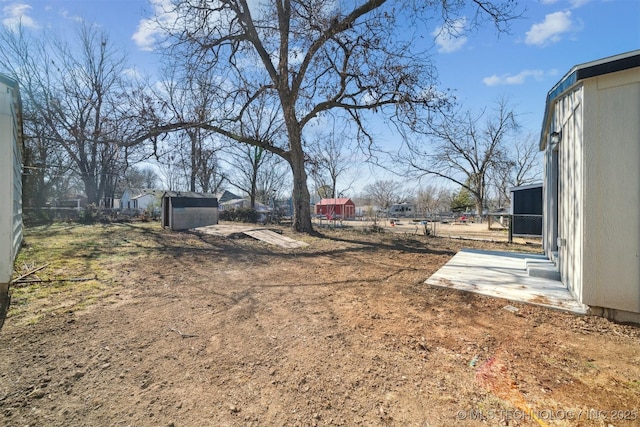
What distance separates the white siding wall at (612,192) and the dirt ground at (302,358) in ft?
1.41

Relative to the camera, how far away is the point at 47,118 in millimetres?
16359

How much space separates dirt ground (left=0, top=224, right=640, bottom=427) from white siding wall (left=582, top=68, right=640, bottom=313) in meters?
0.43

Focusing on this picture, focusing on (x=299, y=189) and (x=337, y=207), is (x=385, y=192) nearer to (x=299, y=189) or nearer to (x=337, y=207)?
(x=337, y=207)

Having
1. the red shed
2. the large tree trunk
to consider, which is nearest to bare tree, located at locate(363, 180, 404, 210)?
the red shed

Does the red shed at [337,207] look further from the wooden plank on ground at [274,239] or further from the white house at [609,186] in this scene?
the white house at [609,186]

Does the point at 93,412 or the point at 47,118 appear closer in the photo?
the point at 93,412

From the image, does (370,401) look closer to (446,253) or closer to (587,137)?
(587,137)

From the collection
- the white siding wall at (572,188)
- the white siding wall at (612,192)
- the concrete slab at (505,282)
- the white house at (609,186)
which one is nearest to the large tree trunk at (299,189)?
the concrete slab at (505,282)

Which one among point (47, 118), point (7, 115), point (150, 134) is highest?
point (47, 118)

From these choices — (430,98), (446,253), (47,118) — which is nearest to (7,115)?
(446,253)

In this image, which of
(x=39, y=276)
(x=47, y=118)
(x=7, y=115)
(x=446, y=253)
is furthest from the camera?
(x=47, y=118)

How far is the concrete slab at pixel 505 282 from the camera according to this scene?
363 cm

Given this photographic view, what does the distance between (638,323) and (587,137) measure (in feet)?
6.87

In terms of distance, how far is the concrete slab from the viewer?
3.63 metres
